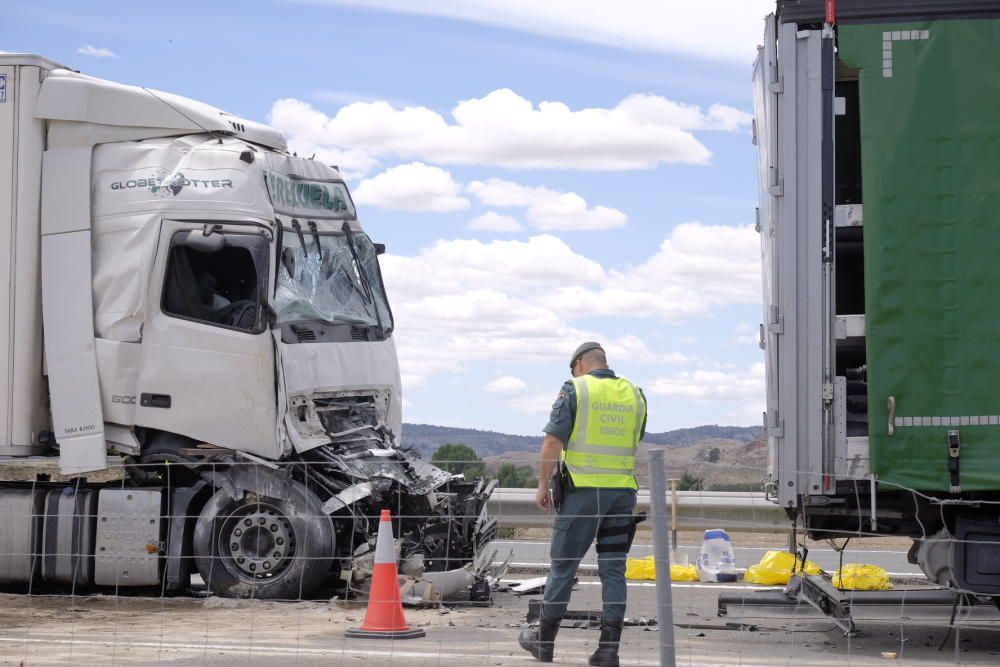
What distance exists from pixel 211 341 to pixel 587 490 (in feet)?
13.1

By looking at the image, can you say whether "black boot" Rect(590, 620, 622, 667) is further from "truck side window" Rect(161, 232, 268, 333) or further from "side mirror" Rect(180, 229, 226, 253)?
"side mirror" Rect(180, 229, 226, 253)

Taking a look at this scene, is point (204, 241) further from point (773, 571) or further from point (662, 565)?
point (662, 565)

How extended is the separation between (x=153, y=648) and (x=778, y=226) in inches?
177

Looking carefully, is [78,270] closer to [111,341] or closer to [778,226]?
[111,341]

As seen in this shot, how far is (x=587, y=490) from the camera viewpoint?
8.26 m

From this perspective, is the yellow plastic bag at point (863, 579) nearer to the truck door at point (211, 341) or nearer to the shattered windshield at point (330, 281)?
the shattered windshield at point (330, 281)

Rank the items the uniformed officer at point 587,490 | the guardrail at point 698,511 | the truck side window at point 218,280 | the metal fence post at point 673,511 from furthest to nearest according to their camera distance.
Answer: the guardrail at point 698,511
the metal fence post at point 673,511
the truck side window at point 218,280
the uniformed officer at point 587,490

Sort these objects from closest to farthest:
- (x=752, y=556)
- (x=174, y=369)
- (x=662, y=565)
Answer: (x=662, y=565)
(x=174, y=369)
(x=752, y=556)

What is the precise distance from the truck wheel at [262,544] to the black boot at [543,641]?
9.35ft

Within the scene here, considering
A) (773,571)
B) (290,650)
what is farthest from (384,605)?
(773,571)

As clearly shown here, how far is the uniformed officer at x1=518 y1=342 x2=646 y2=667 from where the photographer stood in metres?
8.21

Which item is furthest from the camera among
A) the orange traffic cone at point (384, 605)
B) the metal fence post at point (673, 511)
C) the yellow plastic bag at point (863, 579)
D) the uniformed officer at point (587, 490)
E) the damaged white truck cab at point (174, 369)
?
the metal fence post at point (673, 511)

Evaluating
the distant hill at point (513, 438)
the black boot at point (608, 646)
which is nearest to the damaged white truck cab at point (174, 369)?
the black boot at point (608, 646)

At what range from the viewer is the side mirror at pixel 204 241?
11.1 m
